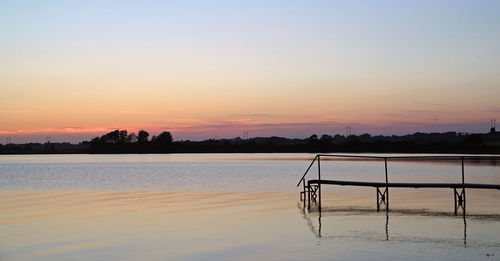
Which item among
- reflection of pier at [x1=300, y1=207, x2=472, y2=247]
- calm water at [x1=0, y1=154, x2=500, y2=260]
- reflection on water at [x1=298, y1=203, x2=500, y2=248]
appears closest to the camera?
calm water at [x1=0, y1=154, x2=500, y2=260]

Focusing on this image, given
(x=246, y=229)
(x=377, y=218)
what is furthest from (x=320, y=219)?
(x=246, y=229)

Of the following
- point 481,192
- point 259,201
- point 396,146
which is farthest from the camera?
point 396,146

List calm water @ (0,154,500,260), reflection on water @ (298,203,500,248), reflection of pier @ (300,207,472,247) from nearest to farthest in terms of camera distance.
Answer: calm water @ (0,154,500,260)
reflection on water @ (298,203,500,248)
reflection of pier @ (300,207,472,247)

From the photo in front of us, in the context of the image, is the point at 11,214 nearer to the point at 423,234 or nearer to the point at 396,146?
the point at 423,234

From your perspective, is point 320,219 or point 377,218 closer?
point 377,218

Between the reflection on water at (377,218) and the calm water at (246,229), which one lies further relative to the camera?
the reflection on water at (377,218)

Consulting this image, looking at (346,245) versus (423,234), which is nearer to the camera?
(346,245)

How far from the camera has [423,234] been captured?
760 inches

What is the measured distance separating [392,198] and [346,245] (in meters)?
17.7

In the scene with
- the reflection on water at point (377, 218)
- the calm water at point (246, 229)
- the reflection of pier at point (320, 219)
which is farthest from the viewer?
the reflection of pier at point (320, 219)

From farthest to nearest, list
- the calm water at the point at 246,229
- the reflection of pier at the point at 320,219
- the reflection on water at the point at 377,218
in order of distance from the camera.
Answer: the reflection of pier at the point at 320,219 < the reflection on water at the point at 377,218 < the calm water at the point at 246,229

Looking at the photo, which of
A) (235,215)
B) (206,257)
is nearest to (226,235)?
(206,257)

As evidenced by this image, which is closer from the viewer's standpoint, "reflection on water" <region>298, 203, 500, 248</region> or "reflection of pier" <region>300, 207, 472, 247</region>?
"reflection on water" <region>298, 203, 500, 248</region>

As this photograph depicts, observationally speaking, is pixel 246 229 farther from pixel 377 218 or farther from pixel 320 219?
pixel 377 218
